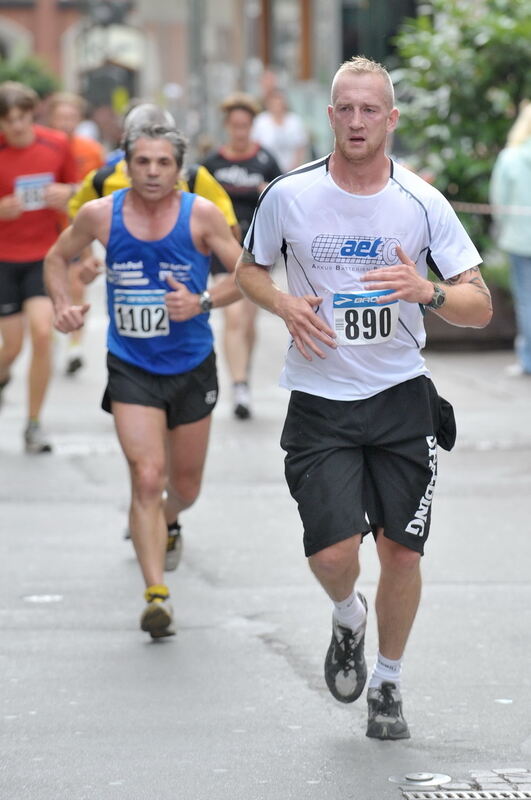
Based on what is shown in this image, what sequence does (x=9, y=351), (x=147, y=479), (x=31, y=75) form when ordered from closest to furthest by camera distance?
(x=147, y=479)
(x=9, y=351)
(x=31, y=75)

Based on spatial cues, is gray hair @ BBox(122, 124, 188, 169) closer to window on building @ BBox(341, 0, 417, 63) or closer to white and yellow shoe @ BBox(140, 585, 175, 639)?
white and yellow shoe @ BBox(140, 585, 175, 639)

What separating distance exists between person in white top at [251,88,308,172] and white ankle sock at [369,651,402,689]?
657 inches

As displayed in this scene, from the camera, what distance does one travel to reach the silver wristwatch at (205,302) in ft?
22.3

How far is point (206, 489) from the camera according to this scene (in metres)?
9.67

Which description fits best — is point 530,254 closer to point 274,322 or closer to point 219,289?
point 274,322

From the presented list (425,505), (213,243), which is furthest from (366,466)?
(213,243)

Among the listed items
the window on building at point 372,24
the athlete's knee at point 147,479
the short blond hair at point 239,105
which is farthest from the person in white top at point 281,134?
the athlete's knee at point 147,479

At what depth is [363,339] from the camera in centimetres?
524

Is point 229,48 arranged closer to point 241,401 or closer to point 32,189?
point 241,401

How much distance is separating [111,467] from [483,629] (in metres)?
4.23

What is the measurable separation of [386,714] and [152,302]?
2152 mm

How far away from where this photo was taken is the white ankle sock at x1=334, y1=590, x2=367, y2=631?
543 cm

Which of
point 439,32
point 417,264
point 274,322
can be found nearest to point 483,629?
point 417,264

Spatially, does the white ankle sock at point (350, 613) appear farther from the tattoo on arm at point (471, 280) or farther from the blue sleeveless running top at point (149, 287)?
the blue sleeveless running top at point (149, 287)
